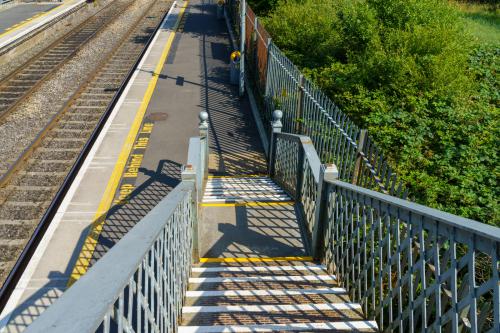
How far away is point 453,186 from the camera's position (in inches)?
276

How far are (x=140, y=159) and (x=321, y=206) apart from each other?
7.29m

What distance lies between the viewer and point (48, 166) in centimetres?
1073

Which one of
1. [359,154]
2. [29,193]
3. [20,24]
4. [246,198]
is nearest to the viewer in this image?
[359,154]

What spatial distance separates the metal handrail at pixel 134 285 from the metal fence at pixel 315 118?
2.31 meters

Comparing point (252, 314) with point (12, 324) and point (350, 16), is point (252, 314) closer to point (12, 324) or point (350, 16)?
point (12, 324)

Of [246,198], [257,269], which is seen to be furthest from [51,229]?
[257,269]

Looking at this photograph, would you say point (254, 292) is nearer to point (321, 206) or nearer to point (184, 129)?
point (321, 206)

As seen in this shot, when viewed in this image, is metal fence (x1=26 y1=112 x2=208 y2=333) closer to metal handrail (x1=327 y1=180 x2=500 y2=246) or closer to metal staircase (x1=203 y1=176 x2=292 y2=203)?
metal handrail (x1=327 y1=180 x2=500 y2=246)

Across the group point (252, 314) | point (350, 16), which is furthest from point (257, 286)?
point (350, 16)

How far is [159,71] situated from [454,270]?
16.9 meters

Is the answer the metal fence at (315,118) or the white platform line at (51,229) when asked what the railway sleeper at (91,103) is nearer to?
the white platform line at (51,229)

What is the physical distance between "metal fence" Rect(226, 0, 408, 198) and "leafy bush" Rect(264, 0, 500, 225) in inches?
40.2

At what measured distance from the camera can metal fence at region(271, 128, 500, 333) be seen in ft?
6.85

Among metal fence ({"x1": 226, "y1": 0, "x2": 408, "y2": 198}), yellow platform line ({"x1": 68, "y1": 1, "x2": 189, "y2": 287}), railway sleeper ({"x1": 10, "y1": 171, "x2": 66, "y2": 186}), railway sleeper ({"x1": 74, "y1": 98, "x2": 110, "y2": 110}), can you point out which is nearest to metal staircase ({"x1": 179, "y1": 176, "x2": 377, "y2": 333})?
metal fence ({"x1": 226, "y1": 0, "x2": 408, "y2": 198})
